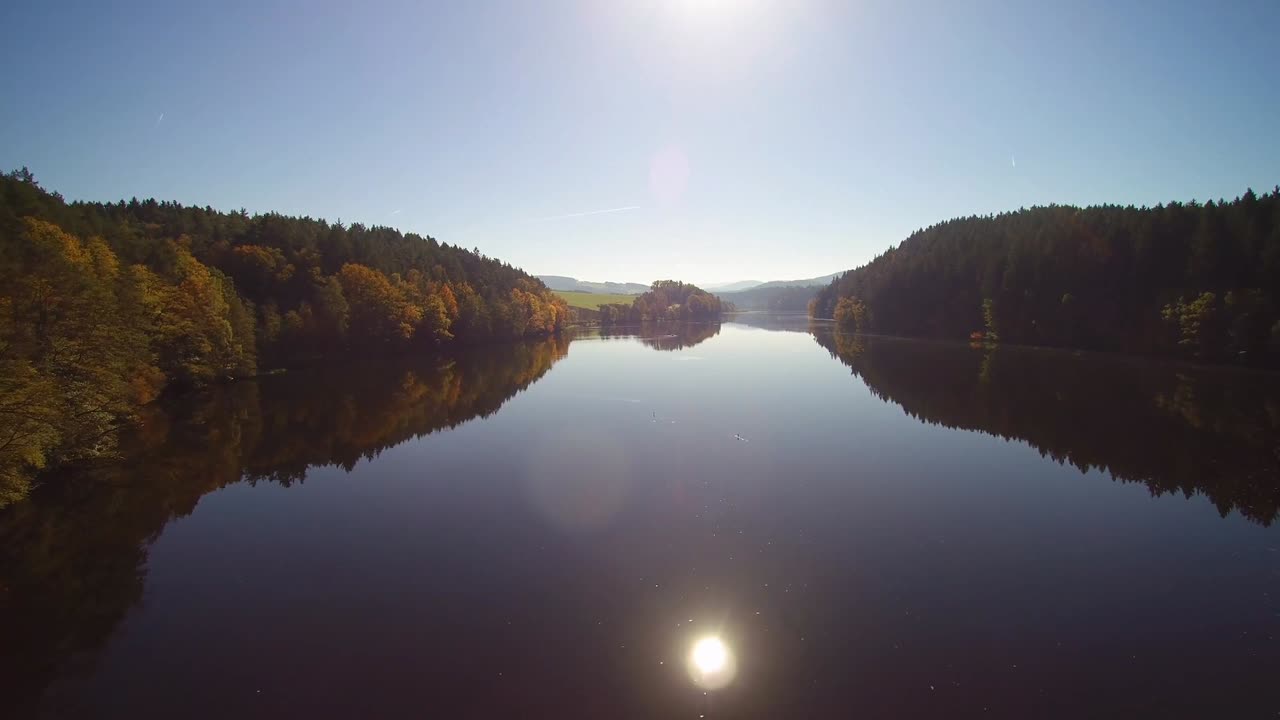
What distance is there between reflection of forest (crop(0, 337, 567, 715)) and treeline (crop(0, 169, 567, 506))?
1959mm

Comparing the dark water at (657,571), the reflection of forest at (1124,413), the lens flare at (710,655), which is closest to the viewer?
the dark water at (657,571)

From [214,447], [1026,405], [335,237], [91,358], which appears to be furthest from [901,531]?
[335,237]

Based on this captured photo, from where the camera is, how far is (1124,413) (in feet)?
106

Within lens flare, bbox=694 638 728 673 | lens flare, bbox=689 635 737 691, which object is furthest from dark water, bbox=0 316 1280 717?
lens flare, bbox=694 638 728 673

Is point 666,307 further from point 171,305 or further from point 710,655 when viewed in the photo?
point 710,655

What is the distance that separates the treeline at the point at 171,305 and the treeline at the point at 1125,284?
76562 millimetres

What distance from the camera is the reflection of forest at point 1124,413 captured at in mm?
21484

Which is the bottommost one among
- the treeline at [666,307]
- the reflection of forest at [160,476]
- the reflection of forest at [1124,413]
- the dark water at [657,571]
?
the reflection of forest at [1124,413]

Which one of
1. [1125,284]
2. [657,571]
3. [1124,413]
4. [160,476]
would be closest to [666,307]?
[1125,284]

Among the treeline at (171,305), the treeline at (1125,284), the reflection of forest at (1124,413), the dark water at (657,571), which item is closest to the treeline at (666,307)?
the treeline at (171,305)

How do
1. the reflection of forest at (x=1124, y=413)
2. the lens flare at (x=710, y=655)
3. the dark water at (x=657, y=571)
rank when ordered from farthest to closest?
the reflection of forest at (x=1124, y=413) → the lens flare at (x=710, y=655) → the dark water at (x=657, y=571)

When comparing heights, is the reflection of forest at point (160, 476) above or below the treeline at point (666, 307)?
below

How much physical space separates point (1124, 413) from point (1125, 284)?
43.0 m

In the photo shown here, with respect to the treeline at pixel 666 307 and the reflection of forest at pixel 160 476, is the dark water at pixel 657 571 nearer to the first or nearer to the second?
the reflection of forest at pixel 160 476
